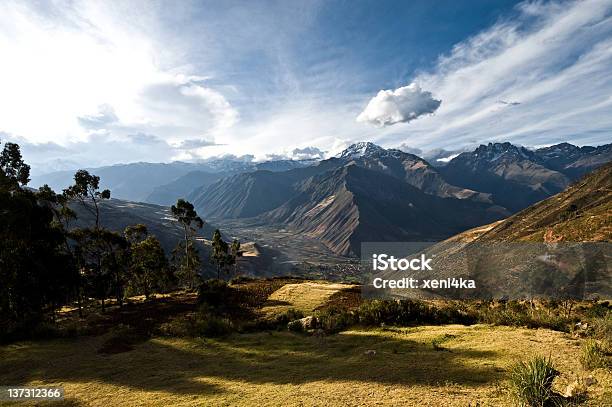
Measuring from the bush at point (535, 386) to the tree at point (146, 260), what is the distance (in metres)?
62.2

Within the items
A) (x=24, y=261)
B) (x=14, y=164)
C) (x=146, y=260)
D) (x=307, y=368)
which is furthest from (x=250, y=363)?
(x=146, y=260)

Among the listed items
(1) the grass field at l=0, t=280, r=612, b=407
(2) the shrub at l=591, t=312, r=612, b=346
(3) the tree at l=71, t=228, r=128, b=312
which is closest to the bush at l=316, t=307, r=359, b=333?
(1) the grass field at l=0, t=280, r=612, b=407

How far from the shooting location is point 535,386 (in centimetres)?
1267

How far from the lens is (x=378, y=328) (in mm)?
28688

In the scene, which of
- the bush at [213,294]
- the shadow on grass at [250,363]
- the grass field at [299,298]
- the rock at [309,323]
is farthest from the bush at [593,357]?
the bush at [213,294]

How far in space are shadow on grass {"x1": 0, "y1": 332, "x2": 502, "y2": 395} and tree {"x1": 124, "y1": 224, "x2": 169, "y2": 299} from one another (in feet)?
130

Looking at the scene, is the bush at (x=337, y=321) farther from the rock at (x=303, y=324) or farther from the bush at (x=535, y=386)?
the bush at (x=535, y=386)

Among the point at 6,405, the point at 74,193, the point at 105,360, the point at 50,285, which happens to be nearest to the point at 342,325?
the point at 105,360

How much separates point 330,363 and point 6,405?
54.1 feet

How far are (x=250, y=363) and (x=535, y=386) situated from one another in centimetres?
1530

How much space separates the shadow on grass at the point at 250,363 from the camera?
58.5 ft

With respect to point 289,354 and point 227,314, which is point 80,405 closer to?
point 289,354

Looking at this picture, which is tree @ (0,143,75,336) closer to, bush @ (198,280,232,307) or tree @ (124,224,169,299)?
bush @ (198,280,232,307)

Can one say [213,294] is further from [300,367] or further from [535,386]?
[535,386]
